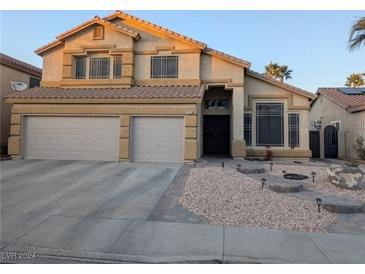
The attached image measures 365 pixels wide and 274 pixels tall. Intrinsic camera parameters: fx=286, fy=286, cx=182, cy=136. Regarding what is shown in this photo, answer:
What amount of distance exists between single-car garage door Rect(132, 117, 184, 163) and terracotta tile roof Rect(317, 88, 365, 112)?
10398mm

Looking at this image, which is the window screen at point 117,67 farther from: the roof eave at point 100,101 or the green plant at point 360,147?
the green plant at point 360,147

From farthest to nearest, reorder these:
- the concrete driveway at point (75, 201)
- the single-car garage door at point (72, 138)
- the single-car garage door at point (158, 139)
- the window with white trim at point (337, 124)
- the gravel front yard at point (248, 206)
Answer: the window with white trim at point (337, 124) → the single-car garage door at point (72, 138) → the single-car garage door at point (158, 139) → the gravel front yard at point (248, 206) → the concrete driveway at point (75, 201)

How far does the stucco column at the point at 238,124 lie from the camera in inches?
599

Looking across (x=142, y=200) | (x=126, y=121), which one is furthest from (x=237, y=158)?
(x=142, y=200)

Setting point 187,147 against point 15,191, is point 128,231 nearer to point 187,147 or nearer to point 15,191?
point 15,191

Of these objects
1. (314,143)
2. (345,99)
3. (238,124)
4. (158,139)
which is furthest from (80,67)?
(345,99)

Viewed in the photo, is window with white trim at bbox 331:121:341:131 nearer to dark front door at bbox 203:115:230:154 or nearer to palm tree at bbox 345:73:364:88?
dark front door at bbox 203:115:230:154

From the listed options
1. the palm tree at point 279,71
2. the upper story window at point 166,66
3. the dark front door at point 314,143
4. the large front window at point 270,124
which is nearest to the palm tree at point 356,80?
the palm tree at point 279,71

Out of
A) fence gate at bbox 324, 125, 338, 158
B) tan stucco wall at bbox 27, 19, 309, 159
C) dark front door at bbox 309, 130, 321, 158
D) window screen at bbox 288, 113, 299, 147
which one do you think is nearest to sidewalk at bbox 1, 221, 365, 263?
tan stucco wall at bbox 27, 19, 309, 159

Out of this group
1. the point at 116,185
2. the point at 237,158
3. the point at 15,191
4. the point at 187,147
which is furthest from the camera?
the point at 237,158

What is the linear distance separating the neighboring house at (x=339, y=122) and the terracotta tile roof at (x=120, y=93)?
8981 mm

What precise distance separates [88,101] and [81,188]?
629 centimetres

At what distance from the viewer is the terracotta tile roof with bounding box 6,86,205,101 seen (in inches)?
527

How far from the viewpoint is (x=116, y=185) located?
896 cm
